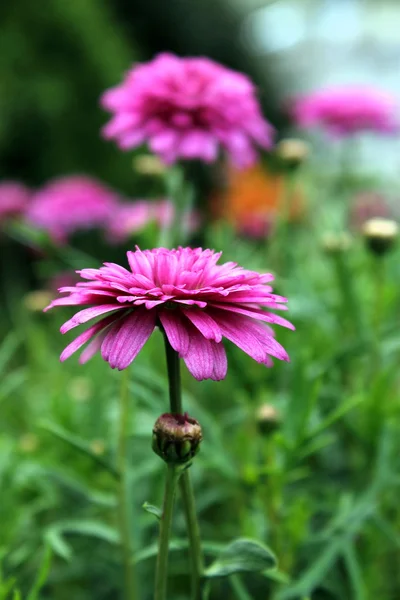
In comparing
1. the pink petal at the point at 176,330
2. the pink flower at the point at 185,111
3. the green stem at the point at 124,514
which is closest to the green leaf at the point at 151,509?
the pink petal at the point at 176,330

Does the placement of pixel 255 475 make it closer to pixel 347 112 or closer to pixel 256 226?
pixel 347 112

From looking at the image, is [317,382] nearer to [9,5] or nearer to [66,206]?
[66,206]

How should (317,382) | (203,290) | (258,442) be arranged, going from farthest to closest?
(258,442) < (317,382) < (203,290)

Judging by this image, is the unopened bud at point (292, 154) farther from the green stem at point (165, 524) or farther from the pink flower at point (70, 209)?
the green stem at point (165, 524)

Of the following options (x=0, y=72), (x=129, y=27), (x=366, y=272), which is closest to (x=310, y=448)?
(x=366, y=272)

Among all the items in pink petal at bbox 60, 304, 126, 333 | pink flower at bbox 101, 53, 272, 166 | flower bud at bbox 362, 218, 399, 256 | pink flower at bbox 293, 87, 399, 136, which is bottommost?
pink petal at bbox 60, 304, 126, 333

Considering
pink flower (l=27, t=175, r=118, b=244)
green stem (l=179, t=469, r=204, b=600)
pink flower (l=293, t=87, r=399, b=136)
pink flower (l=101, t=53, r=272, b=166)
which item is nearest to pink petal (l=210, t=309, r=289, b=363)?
green stem (l=179, t=469, r=204, b=600)

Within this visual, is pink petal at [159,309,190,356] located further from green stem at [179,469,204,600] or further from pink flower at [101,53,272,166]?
pink flower at [101,53,272,166]
